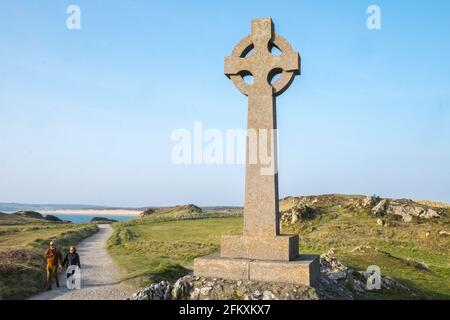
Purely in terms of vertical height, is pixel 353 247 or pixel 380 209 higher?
pixel 380 209

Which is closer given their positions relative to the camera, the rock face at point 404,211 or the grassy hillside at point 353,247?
the grassy hillside at point 353,247

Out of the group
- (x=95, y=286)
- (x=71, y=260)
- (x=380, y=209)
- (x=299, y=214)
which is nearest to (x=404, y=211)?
(x=380, y=209)

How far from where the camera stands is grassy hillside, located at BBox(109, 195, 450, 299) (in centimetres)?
1847

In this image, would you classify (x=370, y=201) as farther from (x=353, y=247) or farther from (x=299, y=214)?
(x=353, y=247)

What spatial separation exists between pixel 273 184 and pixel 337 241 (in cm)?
2467

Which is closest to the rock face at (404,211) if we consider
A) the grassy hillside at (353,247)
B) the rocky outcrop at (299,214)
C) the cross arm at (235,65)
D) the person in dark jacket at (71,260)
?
the grassy hillside at (353,247)

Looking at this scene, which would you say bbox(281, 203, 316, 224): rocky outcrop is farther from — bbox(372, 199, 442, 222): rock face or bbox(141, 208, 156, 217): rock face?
bbox(141, 208, 156, 217): rock face

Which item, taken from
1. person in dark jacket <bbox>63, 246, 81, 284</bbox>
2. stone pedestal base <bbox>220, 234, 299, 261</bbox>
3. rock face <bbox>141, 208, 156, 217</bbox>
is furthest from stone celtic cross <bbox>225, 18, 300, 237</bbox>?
rock face <bbox>141, 208, 156, 217</bbox>

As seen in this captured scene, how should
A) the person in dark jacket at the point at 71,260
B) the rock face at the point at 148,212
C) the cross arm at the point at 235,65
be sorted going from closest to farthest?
1. the cross arm at the point at 235,65
2. the person in dark jacket at the point at 71,260
3. the rock face at the point at 148,212

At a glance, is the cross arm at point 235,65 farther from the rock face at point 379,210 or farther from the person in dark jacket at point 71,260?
the rock face at point 379,210

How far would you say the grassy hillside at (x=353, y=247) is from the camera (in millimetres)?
18469

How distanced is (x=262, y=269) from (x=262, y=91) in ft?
14.9

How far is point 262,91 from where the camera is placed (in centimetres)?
1088
